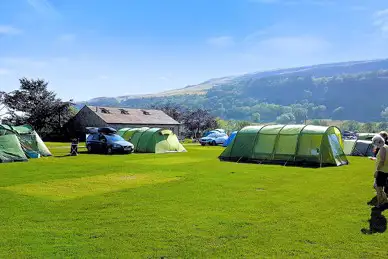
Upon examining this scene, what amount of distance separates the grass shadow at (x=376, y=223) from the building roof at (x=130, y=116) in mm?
49049

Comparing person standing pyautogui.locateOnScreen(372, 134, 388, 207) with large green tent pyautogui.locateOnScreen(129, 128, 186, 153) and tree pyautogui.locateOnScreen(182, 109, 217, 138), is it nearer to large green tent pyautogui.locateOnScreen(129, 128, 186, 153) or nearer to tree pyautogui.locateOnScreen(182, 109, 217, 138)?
large green tent pyautogui.locateOnScreen(129, 128, 186, 153)

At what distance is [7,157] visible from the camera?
79.4 feet

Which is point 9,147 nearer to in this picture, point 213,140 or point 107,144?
point 107,144

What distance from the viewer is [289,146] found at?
23938mm

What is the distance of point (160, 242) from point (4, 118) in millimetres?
59166

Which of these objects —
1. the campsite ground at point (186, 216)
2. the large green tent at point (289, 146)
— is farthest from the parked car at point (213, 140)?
the campsite ground at point (186, 216)

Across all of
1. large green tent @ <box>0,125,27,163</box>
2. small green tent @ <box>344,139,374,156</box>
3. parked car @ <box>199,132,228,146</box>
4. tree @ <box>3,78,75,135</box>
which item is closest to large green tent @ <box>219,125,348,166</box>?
small green tent @ <box>344,139,374,156</box>

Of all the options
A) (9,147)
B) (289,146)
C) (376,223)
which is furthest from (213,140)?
(376,223)

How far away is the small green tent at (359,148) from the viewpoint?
30.9 m

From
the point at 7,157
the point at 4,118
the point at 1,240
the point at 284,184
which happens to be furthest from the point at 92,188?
the point at 4,118

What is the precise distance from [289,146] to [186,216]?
15.3 meters

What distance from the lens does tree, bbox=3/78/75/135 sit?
59719mm

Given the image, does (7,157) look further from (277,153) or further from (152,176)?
Result: (277,153)

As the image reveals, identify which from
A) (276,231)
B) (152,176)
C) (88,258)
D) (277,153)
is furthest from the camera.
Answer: (277,153)
